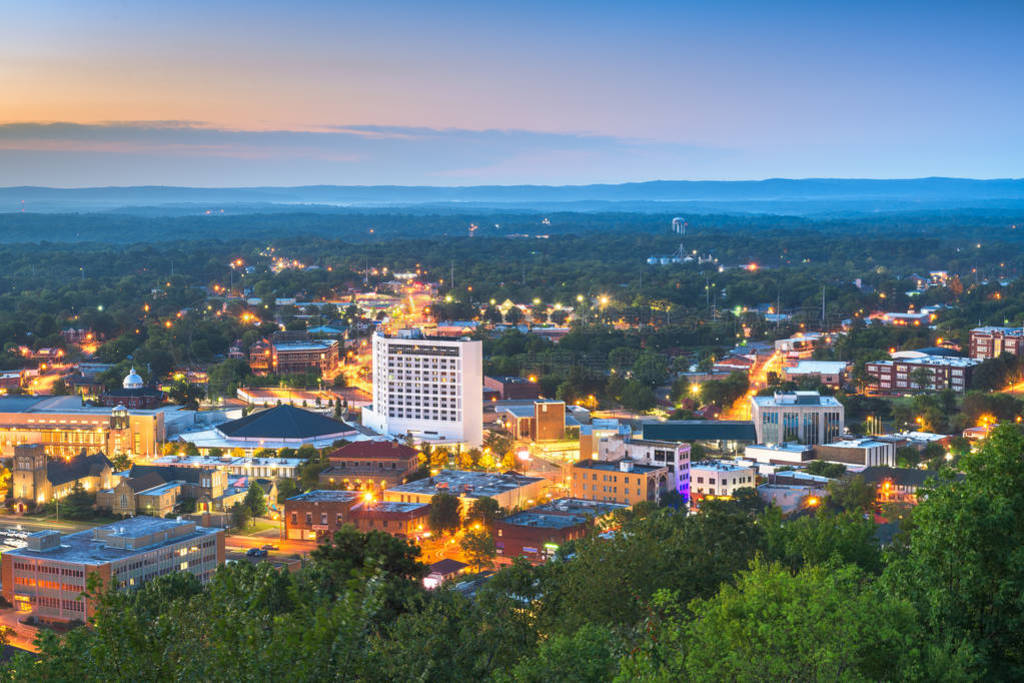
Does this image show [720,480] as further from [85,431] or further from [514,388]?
[85,431]

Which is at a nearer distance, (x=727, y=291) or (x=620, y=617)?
(x=620, y=617)

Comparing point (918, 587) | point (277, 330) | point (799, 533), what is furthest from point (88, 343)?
point (918, 587)

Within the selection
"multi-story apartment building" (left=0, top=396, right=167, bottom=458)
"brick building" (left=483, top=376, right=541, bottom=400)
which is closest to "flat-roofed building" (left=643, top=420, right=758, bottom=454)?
"brick building" (left=483, top=376, right=541, bottom=400)

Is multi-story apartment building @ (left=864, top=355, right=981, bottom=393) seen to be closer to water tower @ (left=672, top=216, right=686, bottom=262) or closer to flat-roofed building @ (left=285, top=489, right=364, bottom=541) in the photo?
flat-roofed building @ (left=285, top=489, right=364, bottom=541)

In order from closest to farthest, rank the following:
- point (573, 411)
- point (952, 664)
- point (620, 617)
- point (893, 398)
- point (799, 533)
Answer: point (952, 664) < point (620, 617) < point (799, 533) < point (573, 411) < point (893, 398)

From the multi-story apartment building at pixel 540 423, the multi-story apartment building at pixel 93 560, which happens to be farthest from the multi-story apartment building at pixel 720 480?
the multi-story apartment building at pixel 93 560

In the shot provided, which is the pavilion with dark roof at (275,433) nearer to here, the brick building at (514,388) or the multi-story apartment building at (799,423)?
the brick building at (514,388)

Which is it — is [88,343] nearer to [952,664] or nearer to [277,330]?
[277,330]

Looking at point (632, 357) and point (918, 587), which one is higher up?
point (918, 587)
